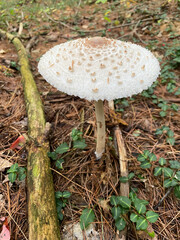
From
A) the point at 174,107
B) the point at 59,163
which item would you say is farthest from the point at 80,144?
the point at 174,107

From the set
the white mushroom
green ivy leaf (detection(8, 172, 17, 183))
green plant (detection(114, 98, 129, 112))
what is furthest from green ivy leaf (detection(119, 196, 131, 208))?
green plant (detection(114, 98, 129, 112))

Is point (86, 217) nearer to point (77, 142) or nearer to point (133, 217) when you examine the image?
point (133, 217)

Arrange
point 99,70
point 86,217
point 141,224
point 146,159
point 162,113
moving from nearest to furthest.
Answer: point 99,70 → point 141,224 → point 86,217 → point 146,159 → point 162,113

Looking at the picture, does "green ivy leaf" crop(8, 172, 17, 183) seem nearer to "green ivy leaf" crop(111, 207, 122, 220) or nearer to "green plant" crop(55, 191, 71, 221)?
"green plant" crop(55, 191, 71, 221)

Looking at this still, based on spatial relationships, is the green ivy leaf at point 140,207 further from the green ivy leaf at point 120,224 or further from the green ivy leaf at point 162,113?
the green ivy leaf at point 162,113

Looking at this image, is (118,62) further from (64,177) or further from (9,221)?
(9,221)
